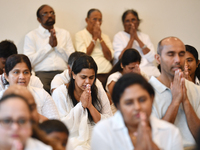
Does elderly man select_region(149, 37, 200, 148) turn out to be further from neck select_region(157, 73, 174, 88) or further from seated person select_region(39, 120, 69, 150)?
seated person select_region(39, 120, 69, 150)

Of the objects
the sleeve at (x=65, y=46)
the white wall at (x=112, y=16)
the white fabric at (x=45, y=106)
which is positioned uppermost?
the white wall at (x=112, y=16)

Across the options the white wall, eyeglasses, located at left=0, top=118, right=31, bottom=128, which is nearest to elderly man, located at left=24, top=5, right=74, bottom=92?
the white wall

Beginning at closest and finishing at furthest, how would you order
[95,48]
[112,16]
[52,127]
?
[52,127]
[95,48]
[112,16]

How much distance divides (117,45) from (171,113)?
238 centimetres

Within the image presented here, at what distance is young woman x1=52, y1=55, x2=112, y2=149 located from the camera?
2461 millimetres

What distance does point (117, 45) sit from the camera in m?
4.31

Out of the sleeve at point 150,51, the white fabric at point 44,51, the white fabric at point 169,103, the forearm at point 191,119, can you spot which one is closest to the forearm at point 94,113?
the white fabric at point 169,103

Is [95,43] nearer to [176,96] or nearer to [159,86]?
[159,86]

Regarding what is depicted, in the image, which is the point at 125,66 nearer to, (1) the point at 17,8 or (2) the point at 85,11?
(2) the point at 85,11

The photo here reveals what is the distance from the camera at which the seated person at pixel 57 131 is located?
166cm

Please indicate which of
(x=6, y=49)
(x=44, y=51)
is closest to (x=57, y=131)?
(x=6, y=49)

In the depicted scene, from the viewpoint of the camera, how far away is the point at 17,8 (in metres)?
4.20

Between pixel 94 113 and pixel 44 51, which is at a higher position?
pixel 44 51

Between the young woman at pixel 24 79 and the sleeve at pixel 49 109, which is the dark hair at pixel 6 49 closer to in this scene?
the young woman at pixel 24 79
